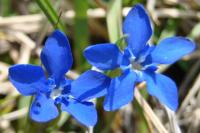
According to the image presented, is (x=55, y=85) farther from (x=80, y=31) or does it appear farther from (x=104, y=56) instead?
(x=80, y=31)

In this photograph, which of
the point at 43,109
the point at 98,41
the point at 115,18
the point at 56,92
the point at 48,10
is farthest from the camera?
the point at 98,41

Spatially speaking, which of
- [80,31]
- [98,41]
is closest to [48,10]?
[80,31]

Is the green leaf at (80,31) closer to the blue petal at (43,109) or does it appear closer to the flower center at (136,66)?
the flower center at (136,66)

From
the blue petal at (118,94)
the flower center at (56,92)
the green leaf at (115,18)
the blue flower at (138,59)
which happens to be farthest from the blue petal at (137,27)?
the green leaf at (115,18)

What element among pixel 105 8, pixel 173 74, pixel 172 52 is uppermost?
pixel 172 52

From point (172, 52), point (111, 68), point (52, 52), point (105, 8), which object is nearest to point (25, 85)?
point (52, 52)

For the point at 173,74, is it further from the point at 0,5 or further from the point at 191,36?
the point at 0,5
